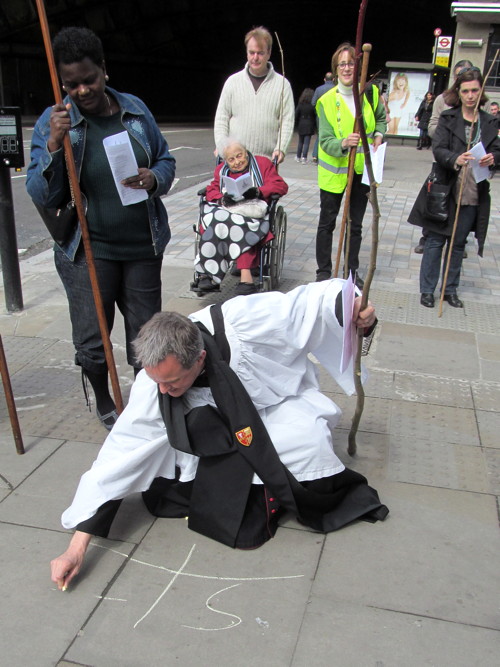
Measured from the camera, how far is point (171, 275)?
19.3 feet

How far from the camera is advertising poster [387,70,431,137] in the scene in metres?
17.4

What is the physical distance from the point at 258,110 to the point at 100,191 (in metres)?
2.61

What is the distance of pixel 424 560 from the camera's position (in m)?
2.50

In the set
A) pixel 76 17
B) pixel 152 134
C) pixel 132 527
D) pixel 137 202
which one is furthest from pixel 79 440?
pixel 76 17

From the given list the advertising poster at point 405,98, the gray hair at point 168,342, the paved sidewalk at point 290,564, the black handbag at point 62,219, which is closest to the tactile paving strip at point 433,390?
the paved sidewalk at point 290,564

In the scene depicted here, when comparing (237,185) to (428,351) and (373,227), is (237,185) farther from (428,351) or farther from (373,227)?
(373,227)

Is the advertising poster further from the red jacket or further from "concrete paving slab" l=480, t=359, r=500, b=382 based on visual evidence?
"concrete paving slab" l=480, t=359, r=500, b=382

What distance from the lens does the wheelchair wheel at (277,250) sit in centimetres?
529

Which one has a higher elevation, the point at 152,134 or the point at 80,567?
the point at 152,134

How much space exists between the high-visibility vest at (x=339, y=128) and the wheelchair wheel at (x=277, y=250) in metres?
0.48

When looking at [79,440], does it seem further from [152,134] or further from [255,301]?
[152,134]

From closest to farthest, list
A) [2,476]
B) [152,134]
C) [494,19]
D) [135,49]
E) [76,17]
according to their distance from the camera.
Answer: [2,476] → [152,134] → [494,19] → [76,17] → [135,49]

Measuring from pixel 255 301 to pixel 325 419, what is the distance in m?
0.57

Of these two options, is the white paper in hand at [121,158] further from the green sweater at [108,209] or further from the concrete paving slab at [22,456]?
the concrete paving slab at [22,456]
